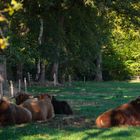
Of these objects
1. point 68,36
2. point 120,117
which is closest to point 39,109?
point 120,117

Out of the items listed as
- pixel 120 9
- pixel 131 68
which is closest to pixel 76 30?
pixel 120 9

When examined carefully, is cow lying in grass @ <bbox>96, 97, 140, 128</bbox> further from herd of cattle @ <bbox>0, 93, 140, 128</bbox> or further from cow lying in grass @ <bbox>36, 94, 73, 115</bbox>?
cow lying in grass @ <bbox>36, 94, 73, 115</bbox>

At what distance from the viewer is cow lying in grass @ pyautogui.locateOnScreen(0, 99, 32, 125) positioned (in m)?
12.4

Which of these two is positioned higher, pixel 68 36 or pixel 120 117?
pixel 68 36

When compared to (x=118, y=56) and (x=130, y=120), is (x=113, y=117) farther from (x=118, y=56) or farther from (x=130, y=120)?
(x=118, y=56)

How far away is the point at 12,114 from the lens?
1254cm

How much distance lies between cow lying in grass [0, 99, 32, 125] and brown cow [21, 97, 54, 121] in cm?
64

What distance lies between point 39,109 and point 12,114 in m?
1.52

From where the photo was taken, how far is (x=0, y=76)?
2302cm

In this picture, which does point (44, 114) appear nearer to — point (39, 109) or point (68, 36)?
point (39, 109)

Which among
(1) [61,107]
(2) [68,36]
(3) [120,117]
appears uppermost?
(2) [68,36]

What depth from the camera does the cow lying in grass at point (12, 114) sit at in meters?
12.4

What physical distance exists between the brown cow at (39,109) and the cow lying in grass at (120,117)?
2290 millimetres

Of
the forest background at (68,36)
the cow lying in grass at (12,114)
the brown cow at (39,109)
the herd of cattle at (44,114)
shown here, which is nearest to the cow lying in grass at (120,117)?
the herd of cattle at (44,114)
